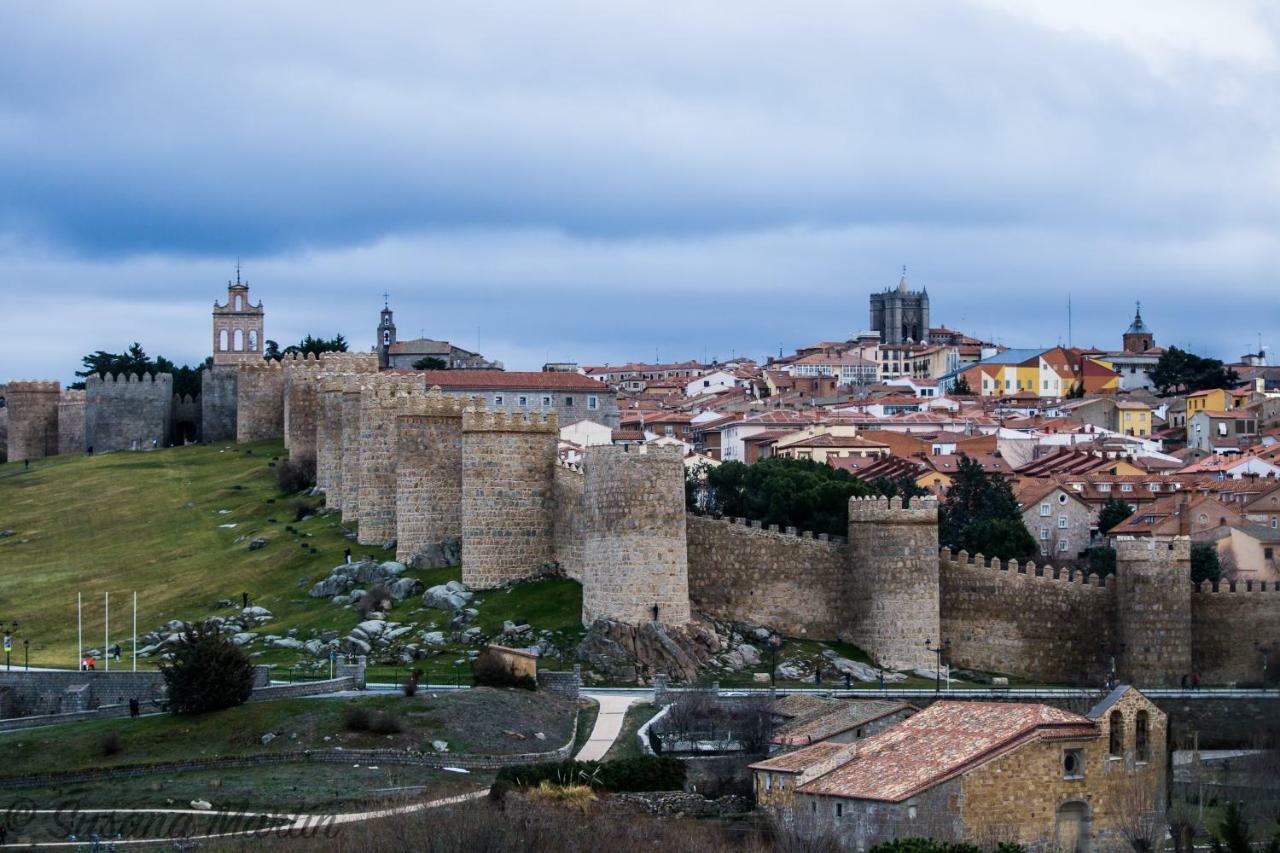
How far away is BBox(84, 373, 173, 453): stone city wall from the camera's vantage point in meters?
105

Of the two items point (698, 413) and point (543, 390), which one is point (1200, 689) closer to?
point (543, 390)

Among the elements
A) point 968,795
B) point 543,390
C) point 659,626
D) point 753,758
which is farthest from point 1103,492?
point 968,795

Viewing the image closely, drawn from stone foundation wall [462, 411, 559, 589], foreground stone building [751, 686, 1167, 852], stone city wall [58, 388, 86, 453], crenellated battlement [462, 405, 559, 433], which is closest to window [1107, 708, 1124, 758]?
foreground stone building [751, 686, 1167, 852]

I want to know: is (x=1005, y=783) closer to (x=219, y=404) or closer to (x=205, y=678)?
(x=205, y=678)

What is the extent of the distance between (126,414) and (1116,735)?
64.8 metres

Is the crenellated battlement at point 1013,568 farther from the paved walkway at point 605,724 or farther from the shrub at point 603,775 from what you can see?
the shrub at point 603,775

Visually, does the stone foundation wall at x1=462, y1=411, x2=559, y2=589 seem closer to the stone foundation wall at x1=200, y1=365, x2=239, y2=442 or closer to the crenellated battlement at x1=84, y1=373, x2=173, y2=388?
the stone foundation wall at x1=200, y1=365, x2=239, y2=442

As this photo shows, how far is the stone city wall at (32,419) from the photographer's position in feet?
348

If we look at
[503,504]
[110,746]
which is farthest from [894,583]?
[110,746]

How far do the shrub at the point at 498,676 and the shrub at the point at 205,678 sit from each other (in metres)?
5.34

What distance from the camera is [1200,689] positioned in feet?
212

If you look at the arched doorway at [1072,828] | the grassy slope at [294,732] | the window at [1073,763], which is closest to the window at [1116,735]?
the window at [1073,763]

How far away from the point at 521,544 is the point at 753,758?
16.9m

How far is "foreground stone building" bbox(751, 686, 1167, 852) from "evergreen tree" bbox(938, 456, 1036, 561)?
27.6 m
